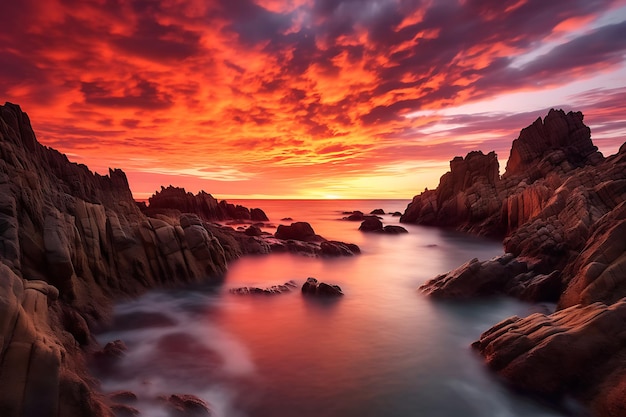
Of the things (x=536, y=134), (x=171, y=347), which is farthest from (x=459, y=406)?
(x=536, y=134)

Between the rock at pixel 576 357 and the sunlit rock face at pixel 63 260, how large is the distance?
12.2m

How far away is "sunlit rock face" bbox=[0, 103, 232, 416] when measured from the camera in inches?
281

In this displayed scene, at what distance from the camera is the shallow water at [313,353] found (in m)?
10.9

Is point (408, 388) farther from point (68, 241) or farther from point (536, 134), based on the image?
point (536, 134)

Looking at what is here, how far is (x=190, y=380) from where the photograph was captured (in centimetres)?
1201

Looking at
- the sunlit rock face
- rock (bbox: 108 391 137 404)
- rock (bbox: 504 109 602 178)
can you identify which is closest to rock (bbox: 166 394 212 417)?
rock (bbox: 108 391 137 404)

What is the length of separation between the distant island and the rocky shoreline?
0.13 ft

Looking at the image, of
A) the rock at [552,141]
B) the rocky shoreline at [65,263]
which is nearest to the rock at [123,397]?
the rocky shoreline at [65,263]

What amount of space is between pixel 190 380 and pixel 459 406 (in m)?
8.99

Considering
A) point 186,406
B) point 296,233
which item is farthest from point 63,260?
point 296,233

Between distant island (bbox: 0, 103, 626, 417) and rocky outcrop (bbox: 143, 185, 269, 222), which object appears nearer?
distant island (bbox: 0, 103, 626, 417)

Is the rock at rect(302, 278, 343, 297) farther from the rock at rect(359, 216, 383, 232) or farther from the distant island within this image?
the rock at rect(359, 216, 383, 232)

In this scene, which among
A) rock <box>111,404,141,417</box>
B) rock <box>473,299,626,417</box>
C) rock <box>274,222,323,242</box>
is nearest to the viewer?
rock <box>111,404,141,417</box>

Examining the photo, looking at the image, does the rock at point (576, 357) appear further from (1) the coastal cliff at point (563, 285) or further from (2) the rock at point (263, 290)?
(2) the rock at point (263, 290)
